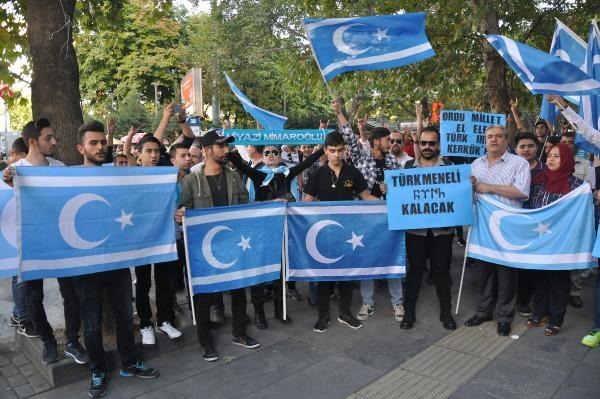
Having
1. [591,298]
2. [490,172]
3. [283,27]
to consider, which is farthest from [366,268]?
[283,27]

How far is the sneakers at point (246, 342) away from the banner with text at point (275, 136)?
242cm

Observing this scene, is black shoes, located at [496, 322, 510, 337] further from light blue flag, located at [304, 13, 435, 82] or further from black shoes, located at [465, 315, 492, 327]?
light blue flag, located at [304, 13, 435, 82]

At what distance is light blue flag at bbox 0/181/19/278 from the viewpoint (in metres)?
4.14

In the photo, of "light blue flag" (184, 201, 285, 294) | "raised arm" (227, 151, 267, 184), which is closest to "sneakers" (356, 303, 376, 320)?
"light blue flag" (184, 201, 285, 294)

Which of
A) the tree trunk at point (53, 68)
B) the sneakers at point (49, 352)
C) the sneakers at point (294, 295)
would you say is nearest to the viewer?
the sneakers at point (49, 352)

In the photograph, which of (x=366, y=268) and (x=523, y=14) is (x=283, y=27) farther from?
(x=366, y=268)

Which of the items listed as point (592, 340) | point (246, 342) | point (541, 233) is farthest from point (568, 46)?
point (246, 342)

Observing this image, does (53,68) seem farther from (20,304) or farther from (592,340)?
(592,340)

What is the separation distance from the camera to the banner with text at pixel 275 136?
6.02m

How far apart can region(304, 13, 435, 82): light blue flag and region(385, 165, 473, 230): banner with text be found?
1.52 m

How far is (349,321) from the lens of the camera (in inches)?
206

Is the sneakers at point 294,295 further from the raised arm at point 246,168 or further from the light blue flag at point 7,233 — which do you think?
the light blue flag at point 7,233

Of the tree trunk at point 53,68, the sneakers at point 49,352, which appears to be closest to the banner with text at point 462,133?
the tree trunk at point 53,68

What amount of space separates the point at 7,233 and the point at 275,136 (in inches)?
127
